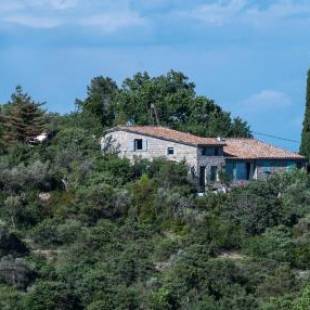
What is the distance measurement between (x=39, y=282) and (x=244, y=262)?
306 inches

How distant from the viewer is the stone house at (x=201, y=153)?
60500 mm

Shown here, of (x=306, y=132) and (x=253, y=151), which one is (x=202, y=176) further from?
(x=306, y=132)

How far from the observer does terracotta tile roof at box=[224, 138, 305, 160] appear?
2461 inches

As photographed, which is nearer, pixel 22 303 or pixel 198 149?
pixel 22 303

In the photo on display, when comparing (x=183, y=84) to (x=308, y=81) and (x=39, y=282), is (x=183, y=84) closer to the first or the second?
(x=308, y=81)

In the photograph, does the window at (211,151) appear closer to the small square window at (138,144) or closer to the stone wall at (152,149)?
the stone wall at (152,149)

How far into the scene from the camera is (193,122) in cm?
7006

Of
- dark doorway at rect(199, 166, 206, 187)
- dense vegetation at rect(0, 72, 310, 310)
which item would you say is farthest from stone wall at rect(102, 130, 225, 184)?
dense vegetation at rect(0, 72, 310, 310)

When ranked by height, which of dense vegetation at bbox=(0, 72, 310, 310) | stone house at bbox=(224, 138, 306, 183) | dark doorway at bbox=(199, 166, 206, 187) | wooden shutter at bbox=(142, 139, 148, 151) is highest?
wooden shutter at bbox=(142, 139, 148, 151)

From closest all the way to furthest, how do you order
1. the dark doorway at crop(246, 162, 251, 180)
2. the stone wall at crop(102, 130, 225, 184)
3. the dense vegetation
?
the dense vegetation, the stone wall at crop(102, 130, 225, 184), the dark doorway at crop(246, 162, 251, 180)

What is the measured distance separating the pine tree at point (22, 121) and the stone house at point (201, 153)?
2884 mm

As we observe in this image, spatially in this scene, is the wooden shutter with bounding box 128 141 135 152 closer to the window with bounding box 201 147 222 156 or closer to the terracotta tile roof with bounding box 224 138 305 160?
the window with bounding box 201 147 222 156

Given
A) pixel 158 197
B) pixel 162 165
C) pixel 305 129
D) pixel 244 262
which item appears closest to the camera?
pixel 244 262

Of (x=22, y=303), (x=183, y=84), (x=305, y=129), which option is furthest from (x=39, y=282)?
(x=183, y=84)
